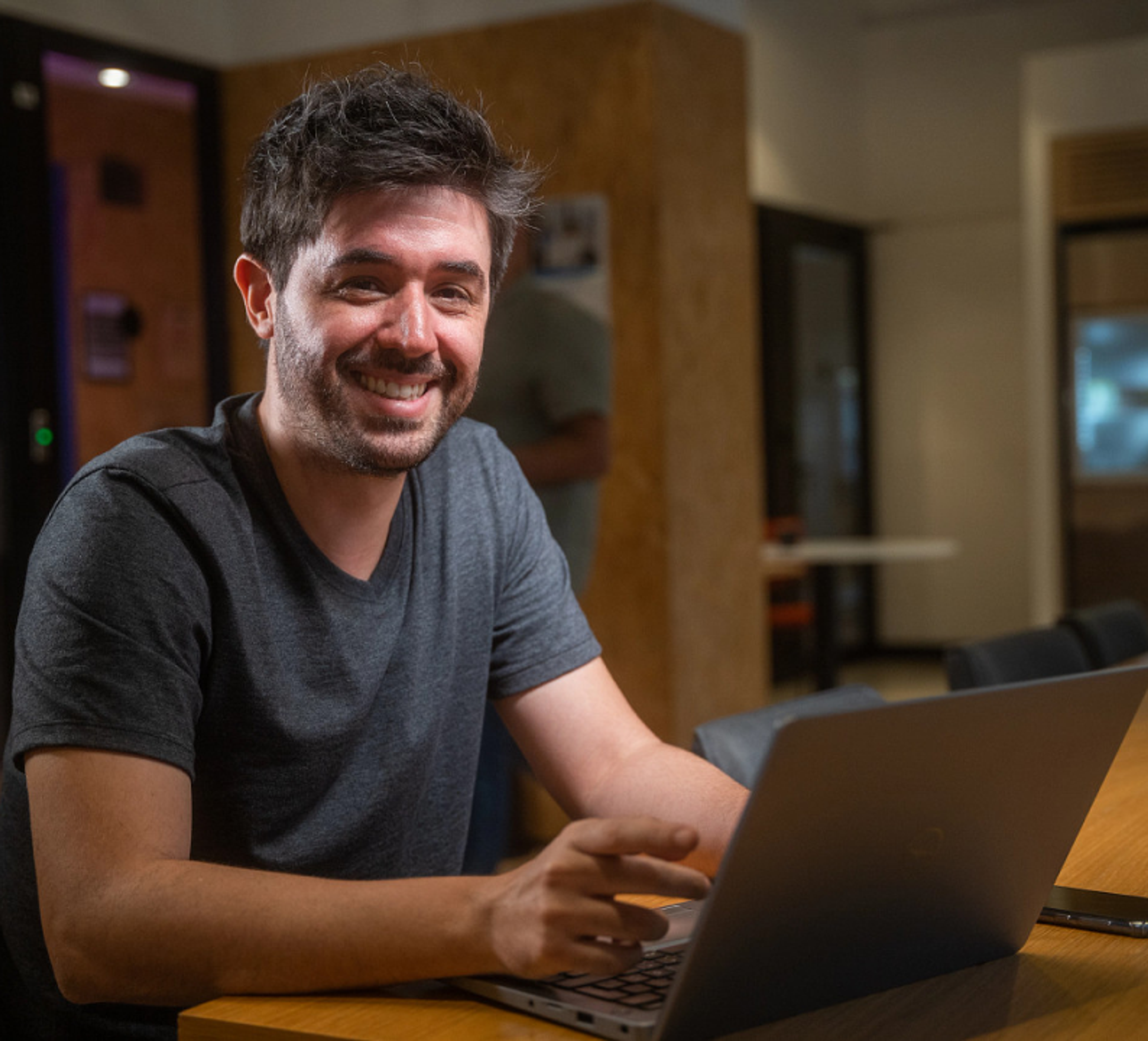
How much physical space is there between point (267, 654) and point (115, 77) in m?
3.88

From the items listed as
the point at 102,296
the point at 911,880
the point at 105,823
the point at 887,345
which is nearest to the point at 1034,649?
the point at 911,880

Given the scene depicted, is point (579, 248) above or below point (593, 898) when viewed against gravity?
above

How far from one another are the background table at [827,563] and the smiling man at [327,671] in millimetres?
3784

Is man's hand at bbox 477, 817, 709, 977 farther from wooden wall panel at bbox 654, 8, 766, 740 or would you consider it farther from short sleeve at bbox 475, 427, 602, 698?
wooden wall panel at bbox 654, 8, 766, 740

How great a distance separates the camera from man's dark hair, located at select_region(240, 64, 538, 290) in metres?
1.27

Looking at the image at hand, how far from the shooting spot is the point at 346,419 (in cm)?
129

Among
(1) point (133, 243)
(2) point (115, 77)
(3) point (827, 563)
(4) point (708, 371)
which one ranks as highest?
(2) point (115, 77)

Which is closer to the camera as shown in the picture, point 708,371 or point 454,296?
point 454,296

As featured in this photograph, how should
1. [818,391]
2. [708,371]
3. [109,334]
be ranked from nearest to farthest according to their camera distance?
[708,371], [109,334], [818,391]

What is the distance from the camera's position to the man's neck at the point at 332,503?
1.31 meters

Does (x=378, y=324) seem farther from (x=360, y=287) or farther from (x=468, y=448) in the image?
(x=468, y=448)

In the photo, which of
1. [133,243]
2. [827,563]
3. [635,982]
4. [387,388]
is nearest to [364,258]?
[387,388]

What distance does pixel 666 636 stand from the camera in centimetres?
430

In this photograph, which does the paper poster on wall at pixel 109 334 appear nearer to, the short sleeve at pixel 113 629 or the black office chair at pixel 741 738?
the black office chair at pixel 741 738
